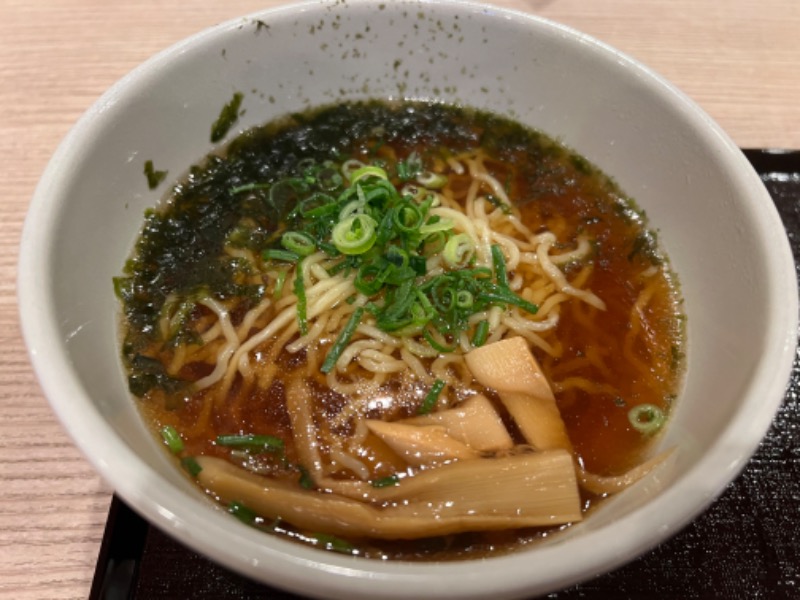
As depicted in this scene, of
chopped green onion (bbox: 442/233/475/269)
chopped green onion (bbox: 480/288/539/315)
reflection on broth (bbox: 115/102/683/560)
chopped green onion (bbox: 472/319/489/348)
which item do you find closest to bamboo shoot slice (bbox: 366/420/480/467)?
reflection on broth (bbox: 115/102/683/560)

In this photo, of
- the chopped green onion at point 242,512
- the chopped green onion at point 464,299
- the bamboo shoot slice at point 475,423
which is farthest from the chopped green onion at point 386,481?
the chopped green onion at point 464,299

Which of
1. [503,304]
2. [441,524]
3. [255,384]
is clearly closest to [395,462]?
[441,524]

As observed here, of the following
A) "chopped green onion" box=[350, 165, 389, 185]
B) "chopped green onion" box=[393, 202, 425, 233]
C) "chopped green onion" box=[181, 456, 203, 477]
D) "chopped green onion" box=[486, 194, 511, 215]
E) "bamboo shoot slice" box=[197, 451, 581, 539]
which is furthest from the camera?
"chopped green onion" box=[486, 194, 511, 215]

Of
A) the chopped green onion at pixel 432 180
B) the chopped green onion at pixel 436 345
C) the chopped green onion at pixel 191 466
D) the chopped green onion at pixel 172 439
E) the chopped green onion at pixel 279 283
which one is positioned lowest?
the chopped green onion at pixel 172 439

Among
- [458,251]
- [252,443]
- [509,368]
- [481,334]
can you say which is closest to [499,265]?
[458,251]

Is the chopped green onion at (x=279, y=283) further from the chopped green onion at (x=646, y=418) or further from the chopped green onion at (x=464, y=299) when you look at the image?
the chopped green onion at (x=646, y=418)

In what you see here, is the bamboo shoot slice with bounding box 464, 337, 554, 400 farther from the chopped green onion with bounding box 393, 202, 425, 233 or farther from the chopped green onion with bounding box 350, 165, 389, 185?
the chopped green onion with bounding box 350, 165, 389, 185
